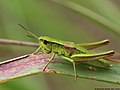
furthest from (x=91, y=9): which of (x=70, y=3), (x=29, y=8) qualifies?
(x=29, y=8)

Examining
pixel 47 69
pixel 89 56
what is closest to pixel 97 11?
pixel 89 56

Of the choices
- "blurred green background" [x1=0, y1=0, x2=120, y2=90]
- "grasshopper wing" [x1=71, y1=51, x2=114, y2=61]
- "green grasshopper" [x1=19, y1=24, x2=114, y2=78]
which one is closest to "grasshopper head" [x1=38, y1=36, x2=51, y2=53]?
"green grasshopper" [x1=19, y1=24, x2=114, y2=78]

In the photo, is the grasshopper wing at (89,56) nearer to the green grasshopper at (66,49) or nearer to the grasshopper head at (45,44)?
the green grasshopper at (66,49)

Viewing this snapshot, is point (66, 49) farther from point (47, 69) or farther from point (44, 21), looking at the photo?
point (44, 21)

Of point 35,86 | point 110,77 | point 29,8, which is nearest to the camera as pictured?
point 110,77

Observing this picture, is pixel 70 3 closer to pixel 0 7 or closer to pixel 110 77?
pixel 0 7

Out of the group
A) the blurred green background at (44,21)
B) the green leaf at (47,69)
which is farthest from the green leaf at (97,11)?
the green leaf at (47,69)

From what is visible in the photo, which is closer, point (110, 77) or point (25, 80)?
point (110, 77)

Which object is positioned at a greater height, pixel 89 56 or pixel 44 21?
pixel 44 21
